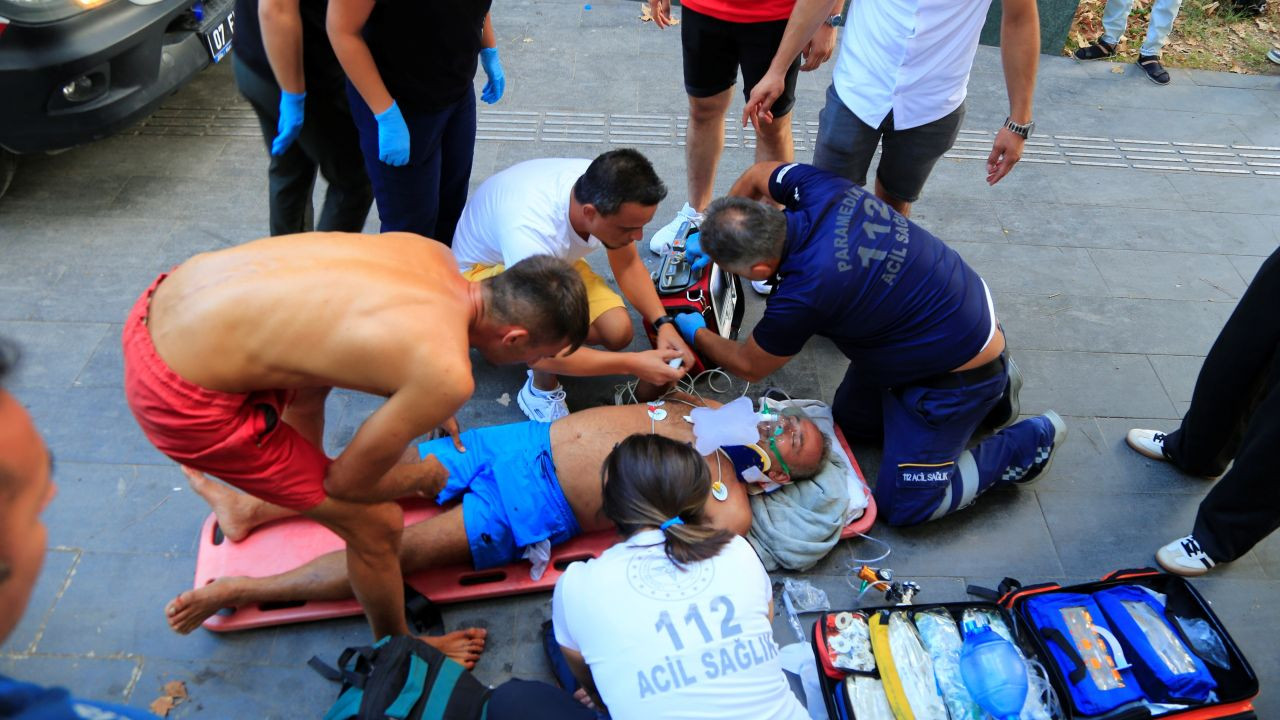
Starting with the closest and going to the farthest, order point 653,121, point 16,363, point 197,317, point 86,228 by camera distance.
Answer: point 16,363 < point 197,317 < point 86,228 < point 653,121

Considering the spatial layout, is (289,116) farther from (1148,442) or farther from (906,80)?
(1148,442)

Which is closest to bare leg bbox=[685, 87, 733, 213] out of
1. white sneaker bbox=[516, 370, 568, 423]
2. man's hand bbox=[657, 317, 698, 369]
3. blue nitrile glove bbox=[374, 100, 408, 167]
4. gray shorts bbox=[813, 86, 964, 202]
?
gray shorts bbox=[813, 86, 964, 202]

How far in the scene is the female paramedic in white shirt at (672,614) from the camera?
1.82 m

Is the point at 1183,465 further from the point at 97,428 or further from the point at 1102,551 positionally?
the point at 97,428

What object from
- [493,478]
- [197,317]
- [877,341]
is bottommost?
[493,478]

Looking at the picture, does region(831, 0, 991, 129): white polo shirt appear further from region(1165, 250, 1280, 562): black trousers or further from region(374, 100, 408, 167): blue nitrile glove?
region(374, 100, 408, 167): blue nitrile glove

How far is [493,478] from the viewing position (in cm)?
277

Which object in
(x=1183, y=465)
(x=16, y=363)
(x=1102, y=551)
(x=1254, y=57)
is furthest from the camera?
(x=1254, y=57)

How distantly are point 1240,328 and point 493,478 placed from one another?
257 cm

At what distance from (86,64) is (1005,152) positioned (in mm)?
3894

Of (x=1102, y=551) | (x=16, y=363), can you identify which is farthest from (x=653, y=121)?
(x=16, y=363)

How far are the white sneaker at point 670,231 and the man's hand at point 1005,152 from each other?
128 cm

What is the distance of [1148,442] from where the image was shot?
3.37 metres

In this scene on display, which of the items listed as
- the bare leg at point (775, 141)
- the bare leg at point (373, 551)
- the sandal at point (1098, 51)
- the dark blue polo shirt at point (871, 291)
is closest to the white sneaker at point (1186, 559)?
the dark blue polo shirt at point (871, 291)
